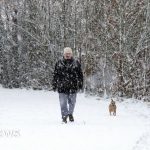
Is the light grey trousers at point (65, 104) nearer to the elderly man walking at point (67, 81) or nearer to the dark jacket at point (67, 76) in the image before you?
the elderly man walking at point (67, 81)

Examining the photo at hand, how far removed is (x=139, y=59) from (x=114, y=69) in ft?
4.80

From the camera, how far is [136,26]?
24.3 meters

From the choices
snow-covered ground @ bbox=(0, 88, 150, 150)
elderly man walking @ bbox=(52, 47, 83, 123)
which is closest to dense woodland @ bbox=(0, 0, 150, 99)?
snow-covered ground @ bbox=(0, 88, 150, 150)

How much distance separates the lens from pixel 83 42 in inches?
1008

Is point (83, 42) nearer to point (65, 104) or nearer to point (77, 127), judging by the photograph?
point (65, 104)

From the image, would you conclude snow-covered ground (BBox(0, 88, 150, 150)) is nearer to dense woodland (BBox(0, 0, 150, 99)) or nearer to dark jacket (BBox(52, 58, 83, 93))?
dark jacket (BBox(52, 58, 83, 93))

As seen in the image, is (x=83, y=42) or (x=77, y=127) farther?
(x=83, y=42)

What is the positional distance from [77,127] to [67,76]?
1617 millimetres

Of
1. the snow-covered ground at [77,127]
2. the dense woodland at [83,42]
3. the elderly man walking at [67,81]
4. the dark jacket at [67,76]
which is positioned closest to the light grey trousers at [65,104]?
the elderly man walking at [67,81]

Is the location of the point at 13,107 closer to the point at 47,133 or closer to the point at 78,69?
the point at 78,69

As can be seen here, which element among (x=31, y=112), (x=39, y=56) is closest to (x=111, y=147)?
(x=31, y=112)

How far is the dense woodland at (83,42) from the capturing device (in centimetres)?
2370

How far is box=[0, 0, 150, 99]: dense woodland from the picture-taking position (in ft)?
77.8

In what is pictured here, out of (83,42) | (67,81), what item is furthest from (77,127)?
(83,42)
